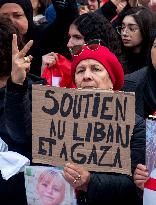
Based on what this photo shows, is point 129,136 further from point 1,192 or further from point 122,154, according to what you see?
point 1,192

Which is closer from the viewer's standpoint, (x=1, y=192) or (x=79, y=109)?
(x=79, y=109)

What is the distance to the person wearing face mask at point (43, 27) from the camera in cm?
422

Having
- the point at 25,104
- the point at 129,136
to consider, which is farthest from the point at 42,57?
the point at 129,136

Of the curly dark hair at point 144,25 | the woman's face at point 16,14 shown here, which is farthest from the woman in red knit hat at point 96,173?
the curly dark hair at point 144,25

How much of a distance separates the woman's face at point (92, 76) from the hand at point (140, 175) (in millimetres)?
498

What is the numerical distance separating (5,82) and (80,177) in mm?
611

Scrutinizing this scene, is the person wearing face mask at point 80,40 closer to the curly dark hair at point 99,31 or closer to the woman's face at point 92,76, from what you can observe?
the curly dark hair at point 99,31

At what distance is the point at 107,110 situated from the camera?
226 cm

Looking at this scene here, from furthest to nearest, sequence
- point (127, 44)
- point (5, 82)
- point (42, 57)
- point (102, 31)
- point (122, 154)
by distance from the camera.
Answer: point (127, 44)
point (42, 57)
point (102, 31)
point (5, 82)
point (122, 154)

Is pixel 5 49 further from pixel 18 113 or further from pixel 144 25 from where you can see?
pixel 144 25

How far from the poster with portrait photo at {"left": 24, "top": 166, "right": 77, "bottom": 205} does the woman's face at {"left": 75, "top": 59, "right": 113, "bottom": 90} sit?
0.47 m

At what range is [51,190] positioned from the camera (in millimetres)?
2322

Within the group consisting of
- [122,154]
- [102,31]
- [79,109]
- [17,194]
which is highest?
[102,31]

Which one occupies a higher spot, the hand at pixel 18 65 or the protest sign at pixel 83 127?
the hand at pixel 18 65
